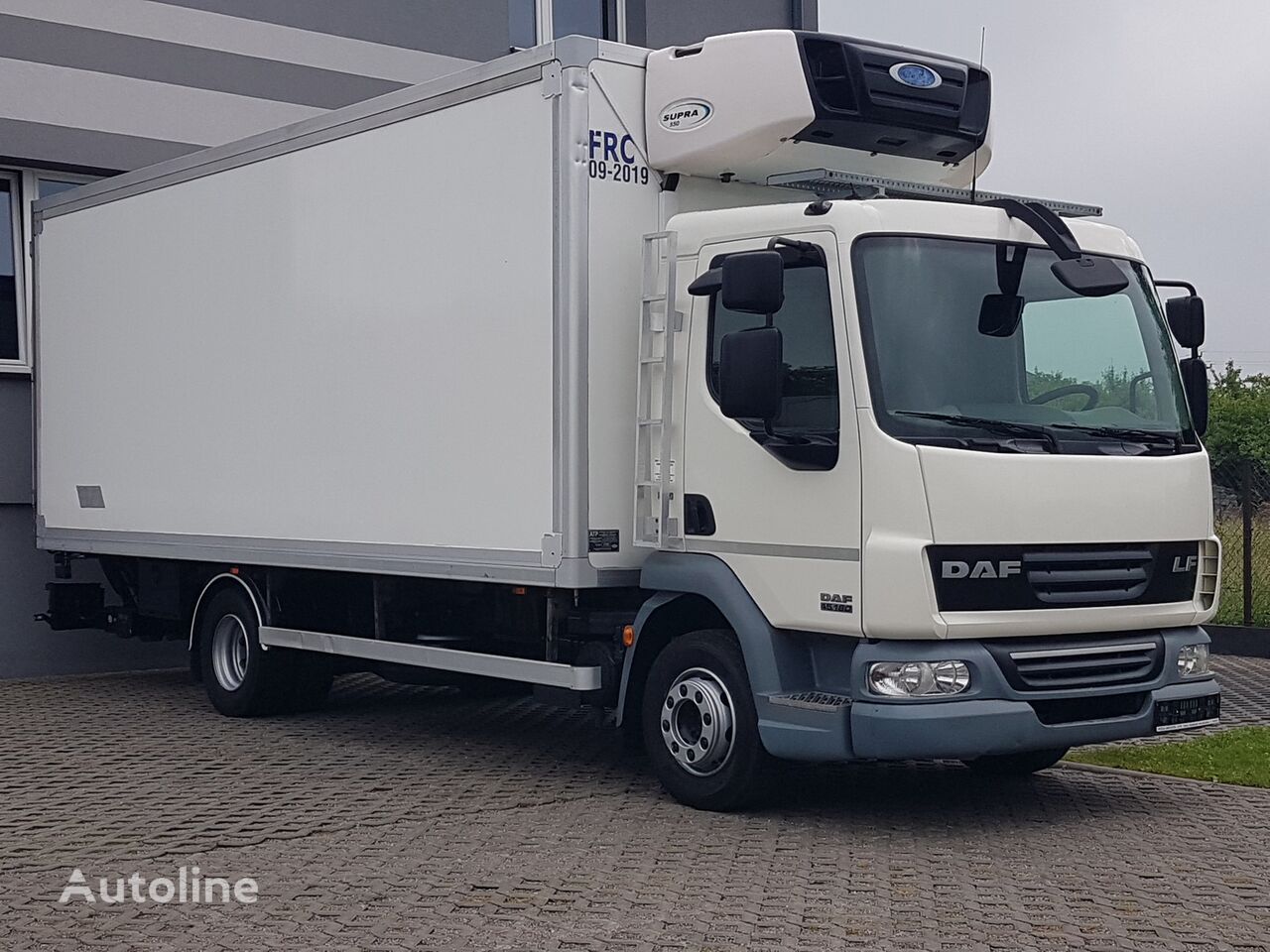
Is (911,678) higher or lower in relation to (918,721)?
higher

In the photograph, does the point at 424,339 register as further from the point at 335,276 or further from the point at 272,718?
the point at 272,718

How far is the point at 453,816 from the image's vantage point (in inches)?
315

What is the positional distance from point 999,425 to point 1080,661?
112 cm

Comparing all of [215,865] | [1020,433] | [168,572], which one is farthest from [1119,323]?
[168,572]

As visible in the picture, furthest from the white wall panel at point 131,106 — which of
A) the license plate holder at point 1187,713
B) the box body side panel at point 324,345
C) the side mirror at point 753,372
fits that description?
the license plate holder at point 1187,713

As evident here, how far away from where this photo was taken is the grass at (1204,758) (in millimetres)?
8992

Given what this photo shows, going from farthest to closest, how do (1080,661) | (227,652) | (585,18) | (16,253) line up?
(585,18)
(16,253)
(227,652)
(1080,661)

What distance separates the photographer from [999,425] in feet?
24.5

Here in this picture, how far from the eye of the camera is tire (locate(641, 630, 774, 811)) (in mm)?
7824

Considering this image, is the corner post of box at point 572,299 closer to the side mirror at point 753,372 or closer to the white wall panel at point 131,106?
the side mirror at point 753,372

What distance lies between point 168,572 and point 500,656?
398cm

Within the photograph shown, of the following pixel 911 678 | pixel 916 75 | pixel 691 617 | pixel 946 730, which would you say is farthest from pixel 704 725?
pixel 916 75

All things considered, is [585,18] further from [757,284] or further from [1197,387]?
[757,284]

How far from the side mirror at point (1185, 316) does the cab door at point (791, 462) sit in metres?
1.97
